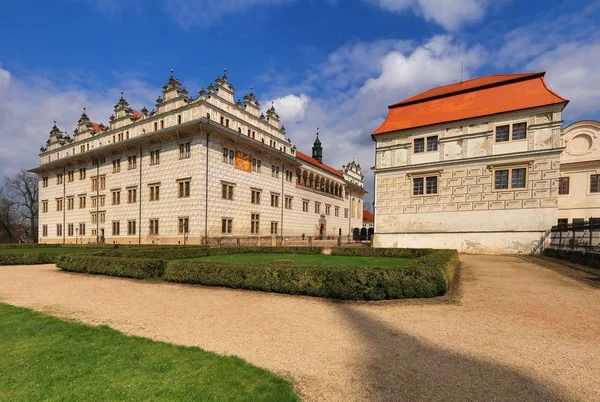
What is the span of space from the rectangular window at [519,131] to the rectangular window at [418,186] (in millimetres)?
7183

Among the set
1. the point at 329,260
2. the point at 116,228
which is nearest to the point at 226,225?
the point at 116,228

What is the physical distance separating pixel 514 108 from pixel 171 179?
103ft

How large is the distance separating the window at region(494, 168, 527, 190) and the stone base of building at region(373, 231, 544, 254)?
353cm

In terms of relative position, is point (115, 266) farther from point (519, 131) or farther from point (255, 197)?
point (519, 131)

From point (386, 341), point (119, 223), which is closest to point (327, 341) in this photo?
point (386, 341)

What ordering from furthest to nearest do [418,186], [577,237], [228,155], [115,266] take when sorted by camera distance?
[228,155] < [418,186] < [577,237] < [115,266]

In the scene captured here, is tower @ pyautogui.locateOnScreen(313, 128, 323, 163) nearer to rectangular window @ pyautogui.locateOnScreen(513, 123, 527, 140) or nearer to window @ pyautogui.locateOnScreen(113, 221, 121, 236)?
window @ pyautogui.locateOnScreen(113, 221, 121, 236)

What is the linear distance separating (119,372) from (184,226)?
86.6ft

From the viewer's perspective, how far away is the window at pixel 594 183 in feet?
84.2

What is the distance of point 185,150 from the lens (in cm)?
2892

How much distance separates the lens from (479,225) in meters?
21.8

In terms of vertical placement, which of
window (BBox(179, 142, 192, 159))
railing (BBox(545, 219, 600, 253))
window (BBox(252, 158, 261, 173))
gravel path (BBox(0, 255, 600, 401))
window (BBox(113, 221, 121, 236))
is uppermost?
window (BBox(179, 142, 192, 159))

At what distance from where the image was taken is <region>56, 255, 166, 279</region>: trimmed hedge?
36.4 feet

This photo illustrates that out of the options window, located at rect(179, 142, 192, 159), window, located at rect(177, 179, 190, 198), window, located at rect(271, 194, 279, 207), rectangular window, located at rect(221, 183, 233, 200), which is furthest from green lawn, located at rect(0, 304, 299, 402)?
window, located at rect(271, 194, 279, 207)
